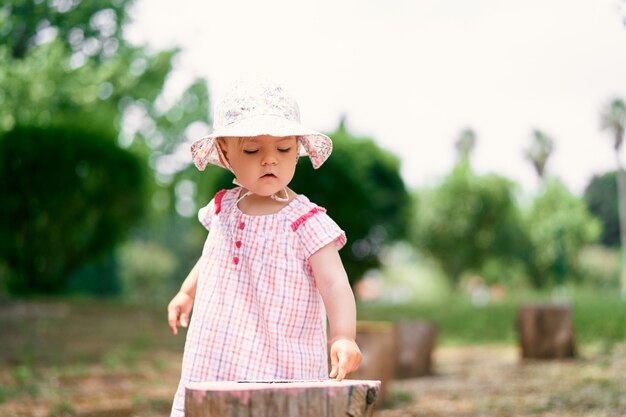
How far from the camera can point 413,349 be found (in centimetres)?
1044

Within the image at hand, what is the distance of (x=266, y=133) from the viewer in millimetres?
2773

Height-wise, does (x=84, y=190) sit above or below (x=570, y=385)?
above

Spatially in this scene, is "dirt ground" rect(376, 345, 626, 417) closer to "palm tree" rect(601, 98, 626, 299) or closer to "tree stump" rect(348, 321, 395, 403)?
"tree stump" rect(348, 321, 395, 403)

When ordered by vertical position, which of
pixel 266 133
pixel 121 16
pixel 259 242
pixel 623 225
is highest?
pixel 121 16

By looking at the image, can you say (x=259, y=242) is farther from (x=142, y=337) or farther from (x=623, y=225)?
(x=623, y=225)

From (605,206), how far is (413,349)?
47.2ft

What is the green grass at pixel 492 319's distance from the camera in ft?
44.2

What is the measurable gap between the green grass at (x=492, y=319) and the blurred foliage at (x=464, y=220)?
817 inches

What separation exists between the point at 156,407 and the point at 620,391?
4.28m

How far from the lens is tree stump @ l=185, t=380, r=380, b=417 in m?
2.24

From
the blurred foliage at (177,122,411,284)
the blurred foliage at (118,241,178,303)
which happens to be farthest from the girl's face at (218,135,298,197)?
the blurred foliage at (118,241,178,303)

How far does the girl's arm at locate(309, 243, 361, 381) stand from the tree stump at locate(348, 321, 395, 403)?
458cm

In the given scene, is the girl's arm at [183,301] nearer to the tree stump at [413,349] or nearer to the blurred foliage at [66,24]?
the tree stump at [413,349]

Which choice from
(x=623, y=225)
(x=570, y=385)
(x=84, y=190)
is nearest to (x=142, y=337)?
(x=84, y=190)
